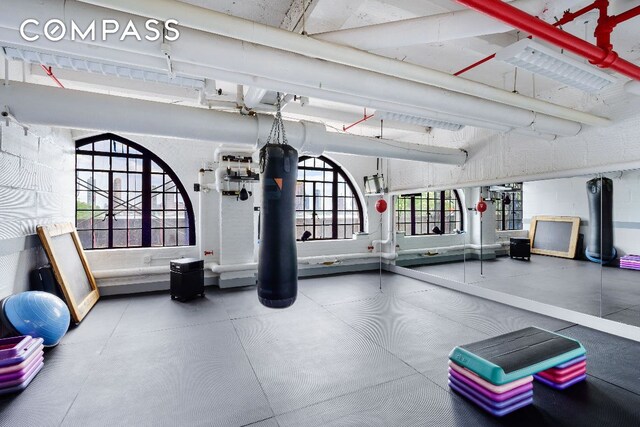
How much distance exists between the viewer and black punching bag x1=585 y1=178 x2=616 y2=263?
426 centimetres

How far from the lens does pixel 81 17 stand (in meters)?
1.93

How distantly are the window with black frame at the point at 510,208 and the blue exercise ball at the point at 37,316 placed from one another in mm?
6964

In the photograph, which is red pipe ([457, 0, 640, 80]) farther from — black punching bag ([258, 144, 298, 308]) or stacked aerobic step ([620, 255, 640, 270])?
stacked aerobic step ([620, 255, 640, 270])

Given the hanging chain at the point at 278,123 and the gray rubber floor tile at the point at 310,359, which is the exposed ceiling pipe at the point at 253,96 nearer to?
the hanging chain at the point at 278,123

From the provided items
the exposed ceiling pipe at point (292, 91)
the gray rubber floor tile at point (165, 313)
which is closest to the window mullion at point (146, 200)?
the gray rubber floor tile at point (165, 313)

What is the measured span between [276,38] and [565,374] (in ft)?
12.0

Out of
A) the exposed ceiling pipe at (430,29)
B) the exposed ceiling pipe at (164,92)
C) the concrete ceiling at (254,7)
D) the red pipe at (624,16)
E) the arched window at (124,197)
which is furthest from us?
the arched window at (124,197)

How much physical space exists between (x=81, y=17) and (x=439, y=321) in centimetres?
490

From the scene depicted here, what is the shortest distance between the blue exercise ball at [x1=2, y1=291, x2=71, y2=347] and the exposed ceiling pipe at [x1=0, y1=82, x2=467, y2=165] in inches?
76.1

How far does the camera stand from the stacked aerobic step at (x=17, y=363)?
2.64m

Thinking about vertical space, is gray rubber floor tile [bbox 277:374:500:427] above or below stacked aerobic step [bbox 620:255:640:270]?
below

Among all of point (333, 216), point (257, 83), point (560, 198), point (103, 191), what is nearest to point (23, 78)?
point (103, 191)

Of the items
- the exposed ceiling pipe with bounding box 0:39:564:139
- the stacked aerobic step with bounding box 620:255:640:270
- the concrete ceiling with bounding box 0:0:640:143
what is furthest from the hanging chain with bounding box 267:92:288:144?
the stacked aerobic step with bounding box 620:255:640:270

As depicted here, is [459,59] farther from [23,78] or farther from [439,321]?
[23,78]
